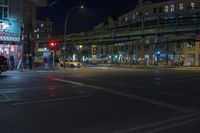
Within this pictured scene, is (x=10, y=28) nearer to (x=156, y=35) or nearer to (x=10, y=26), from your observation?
(x=10, y=26)

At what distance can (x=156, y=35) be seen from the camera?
203 ft

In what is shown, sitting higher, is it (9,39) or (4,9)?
(4,9)

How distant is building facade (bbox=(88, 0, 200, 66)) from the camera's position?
5947 centimetres

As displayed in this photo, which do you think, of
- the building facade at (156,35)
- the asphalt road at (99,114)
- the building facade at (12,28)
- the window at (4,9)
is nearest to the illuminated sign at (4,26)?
the building facade at (12,28)

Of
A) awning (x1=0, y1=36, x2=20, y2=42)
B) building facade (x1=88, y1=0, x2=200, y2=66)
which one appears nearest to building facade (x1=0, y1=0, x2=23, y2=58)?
awning (x1=0, y1=36, x2=20, y2=42)

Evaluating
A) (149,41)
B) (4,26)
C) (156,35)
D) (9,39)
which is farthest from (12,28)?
(149,41)

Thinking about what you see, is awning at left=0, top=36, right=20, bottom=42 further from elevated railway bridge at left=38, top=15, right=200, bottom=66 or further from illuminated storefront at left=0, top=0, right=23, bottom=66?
elevated railway bridge at left=38, top=15, right=200, bottom=66

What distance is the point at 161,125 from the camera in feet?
29.4

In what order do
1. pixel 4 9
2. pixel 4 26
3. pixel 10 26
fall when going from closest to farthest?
pixel 4 26
pixel 10 26
pixel 4 9

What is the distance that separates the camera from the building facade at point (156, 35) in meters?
59.5

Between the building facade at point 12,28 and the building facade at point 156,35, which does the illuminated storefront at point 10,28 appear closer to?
the building facade at point 12,28

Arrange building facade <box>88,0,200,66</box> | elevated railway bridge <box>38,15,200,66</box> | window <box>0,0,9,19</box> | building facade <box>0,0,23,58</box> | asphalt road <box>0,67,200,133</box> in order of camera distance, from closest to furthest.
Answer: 1. asphalt road <box>0,67,200,133</box>
2. building facade <box>0,0,23,58</box>
3. window <box>0,0,9,19</box>
4. elevated railway bridge <box>38,15,200,66</box>
5. building facade <box>88,0,200,66</box>

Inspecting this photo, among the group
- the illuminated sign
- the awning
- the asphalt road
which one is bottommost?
the asphalt road

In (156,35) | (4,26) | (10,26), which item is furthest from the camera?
(156,35)
